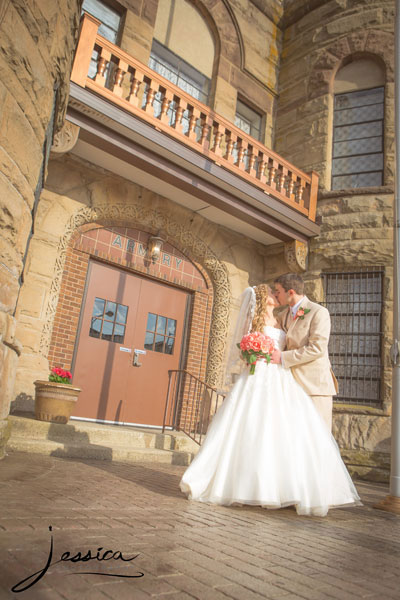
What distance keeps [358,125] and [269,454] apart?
9128 mm

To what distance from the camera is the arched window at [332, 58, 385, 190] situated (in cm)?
998

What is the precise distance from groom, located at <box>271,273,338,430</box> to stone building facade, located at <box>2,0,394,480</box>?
117 inches

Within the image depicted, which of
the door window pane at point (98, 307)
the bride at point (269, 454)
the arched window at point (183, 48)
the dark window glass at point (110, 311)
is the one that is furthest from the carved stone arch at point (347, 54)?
the bride at point (269, 454)

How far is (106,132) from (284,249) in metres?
4.58

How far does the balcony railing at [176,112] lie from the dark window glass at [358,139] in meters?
0.95

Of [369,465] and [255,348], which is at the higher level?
[255,348]

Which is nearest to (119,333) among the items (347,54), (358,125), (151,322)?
(151,322)

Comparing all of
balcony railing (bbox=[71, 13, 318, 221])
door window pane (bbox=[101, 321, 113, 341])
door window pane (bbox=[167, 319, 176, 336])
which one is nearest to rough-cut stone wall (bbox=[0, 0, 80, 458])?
balcony railing (bbox=[71, 13, 318, 221])

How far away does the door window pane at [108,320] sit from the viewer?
25.6ft

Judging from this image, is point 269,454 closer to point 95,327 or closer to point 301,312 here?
point 301,312

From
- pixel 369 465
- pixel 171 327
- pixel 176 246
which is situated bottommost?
pixel 369 465

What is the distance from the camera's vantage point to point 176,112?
25.3ft

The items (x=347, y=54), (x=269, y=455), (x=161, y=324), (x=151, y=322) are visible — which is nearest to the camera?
(x=269, y=455)

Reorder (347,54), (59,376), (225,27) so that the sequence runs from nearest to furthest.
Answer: (59,376)
(347,54)
(225,27)
